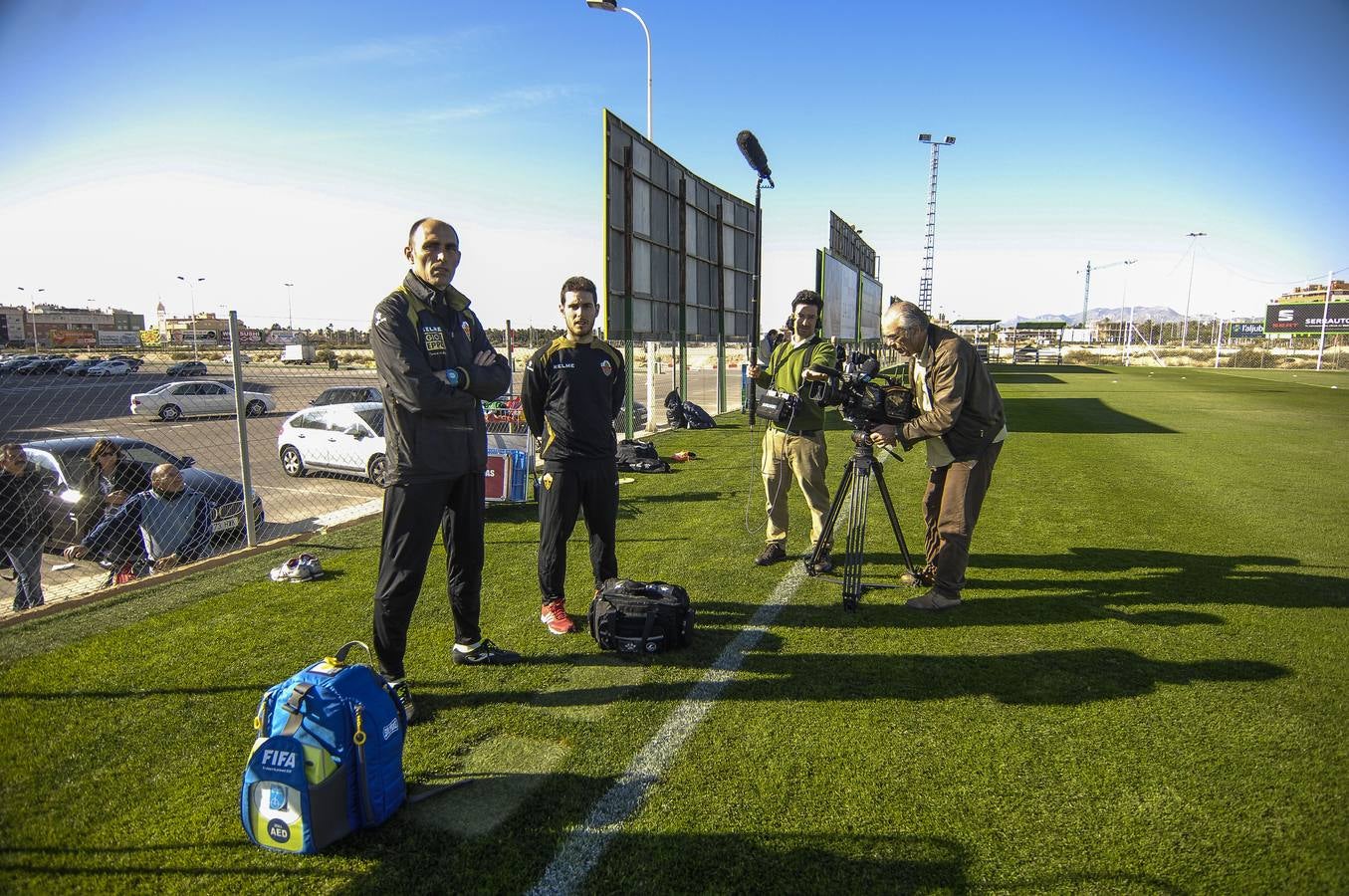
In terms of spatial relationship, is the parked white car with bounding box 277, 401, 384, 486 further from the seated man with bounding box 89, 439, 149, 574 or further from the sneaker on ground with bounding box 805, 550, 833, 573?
the sneaker on ground with bounding box 805, 550, 833, 573

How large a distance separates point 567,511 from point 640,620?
2.63ft

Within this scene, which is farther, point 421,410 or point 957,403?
point 957,403

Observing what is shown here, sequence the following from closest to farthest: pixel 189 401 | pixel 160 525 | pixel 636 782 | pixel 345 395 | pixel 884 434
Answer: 1. pixel 636 782
2. pixel 884 434
3. pixel 160 525
4. pixel 345 395
5. pixel 189 401

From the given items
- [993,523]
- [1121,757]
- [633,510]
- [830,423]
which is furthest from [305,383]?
[830,423]

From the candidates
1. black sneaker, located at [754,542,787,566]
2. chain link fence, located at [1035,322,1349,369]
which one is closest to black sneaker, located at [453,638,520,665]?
black sneaker, located at [754,542,787,566]

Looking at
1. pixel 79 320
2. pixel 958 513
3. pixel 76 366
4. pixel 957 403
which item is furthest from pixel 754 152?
pixel 79 320

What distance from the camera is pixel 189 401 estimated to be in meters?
23.3

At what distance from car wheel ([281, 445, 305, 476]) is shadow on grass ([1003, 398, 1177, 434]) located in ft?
44.0

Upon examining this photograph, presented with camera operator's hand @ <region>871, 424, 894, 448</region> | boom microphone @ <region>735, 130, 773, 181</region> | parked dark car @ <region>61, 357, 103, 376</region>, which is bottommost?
camera operator's hand @ <region>871, 424, 894, 448</region>

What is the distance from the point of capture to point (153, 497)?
641 cm

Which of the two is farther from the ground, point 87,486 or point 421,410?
point 421,410

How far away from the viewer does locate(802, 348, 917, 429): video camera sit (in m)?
4.58

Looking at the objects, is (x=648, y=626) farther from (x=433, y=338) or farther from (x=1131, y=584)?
(x=1131, y=584)

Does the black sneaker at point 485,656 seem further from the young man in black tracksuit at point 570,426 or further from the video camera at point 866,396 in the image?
the video camera at point 866,396
